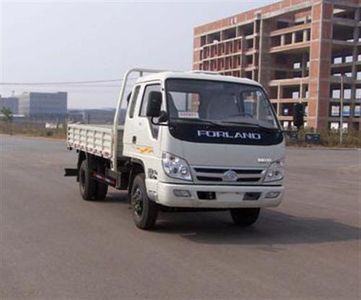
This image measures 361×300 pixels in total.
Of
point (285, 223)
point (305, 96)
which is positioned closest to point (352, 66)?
point (305, 96)

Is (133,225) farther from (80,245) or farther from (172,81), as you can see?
(172,81)

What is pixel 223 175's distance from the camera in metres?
8.36

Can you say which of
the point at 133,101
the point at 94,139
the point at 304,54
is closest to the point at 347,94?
the point at 304,54

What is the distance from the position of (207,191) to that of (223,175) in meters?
0.34

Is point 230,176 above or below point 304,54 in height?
below

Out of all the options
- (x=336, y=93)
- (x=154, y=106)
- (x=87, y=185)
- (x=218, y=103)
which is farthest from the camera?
(x=336, y=93)

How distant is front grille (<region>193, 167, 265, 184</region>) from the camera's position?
27.2ft

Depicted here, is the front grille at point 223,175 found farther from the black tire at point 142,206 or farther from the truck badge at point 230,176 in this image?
the black tire at point 142,206

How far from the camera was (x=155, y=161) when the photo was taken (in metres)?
8.47

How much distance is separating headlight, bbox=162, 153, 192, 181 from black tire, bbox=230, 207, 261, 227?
1.71m

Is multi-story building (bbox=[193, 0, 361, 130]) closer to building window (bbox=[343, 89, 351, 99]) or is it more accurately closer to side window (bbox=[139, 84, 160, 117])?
building window (bbox=[343, 89, 351, 99])

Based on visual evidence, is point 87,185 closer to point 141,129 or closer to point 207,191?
point 141,129

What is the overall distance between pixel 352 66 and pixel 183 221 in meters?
81.6

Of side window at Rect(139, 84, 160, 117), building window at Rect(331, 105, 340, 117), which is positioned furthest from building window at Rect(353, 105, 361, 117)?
side window at Rect(139, 84, 160, 117)
